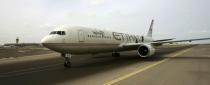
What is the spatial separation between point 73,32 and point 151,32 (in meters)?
25.4

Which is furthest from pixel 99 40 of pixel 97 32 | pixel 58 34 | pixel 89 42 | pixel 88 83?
pixel 88 83

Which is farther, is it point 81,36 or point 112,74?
point 81,36

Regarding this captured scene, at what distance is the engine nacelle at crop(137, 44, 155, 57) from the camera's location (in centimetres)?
2109

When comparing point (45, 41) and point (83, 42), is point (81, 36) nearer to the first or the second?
point (83, 42)

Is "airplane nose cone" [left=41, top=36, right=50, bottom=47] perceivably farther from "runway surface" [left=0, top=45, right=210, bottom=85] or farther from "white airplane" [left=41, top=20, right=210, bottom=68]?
"runway surface" [left=0, top=45, right=210, bottom=85]

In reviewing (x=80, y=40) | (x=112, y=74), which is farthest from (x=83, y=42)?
(x=112, y=74)

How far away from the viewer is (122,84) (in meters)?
8.05

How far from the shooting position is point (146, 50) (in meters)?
21.7

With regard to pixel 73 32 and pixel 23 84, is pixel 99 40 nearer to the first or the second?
pixel 73 32

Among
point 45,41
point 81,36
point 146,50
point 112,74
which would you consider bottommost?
point 112,74

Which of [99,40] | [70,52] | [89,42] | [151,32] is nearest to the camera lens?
[70,52]

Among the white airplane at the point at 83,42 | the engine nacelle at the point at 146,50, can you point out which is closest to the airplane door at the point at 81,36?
the white airplane at the point at 83,42

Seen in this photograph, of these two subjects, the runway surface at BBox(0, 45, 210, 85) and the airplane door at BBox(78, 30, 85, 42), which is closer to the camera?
the runway surface at BBox(0, 45, 210, 85)

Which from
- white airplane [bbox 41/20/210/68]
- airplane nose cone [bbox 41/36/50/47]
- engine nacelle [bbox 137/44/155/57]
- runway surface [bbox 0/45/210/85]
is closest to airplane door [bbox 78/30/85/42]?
white airplane [bbox 41/20/210/68]
